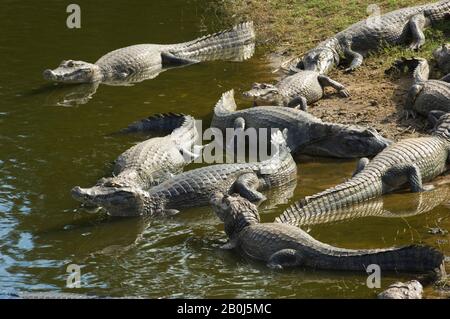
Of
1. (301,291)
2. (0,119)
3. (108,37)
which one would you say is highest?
(108,37)

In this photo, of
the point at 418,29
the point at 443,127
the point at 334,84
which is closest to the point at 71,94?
the point at 334,84

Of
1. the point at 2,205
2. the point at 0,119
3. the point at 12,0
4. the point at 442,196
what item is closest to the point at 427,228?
the point at 442,196

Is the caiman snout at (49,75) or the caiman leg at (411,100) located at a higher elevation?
the caiman snout at (49,75)

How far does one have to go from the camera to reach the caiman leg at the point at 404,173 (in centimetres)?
984

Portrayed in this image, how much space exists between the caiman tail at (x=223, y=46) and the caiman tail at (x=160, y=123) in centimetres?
361

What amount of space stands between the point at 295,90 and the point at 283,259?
4.81 meters

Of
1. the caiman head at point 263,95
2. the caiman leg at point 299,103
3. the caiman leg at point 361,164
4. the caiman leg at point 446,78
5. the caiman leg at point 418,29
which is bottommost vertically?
the caiman leg at point 361,164

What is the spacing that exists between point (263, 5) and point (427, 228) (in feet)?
30.6

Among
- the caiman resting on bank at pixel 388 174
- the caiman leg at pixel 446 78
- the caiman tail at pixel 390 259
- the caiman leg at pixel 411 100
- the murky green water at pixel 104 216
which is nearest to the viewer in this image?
the caiman tail at pixel 390 259

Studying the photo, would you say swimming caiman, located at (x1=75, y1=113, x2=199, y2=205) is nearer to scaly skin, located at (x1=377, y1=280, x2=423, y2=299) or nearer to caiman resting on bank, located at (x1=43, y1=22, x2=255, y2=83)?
caiman resting on bank, located at (x1=43, y1=22, x2=255, y2=83)

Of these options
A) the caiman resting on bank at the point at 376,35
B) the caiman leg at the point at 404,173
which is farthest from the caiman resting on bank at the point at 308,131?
the caiman resting on bank at the point at 376,35

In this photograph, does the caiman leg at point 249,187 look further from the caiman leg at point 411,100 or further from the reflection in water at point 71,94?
the reflection in water at point 71,94

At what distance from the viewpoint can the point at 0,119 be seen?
12.4 metres

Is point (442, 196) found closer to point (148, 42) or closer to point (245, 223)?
A: point (245, 223)
